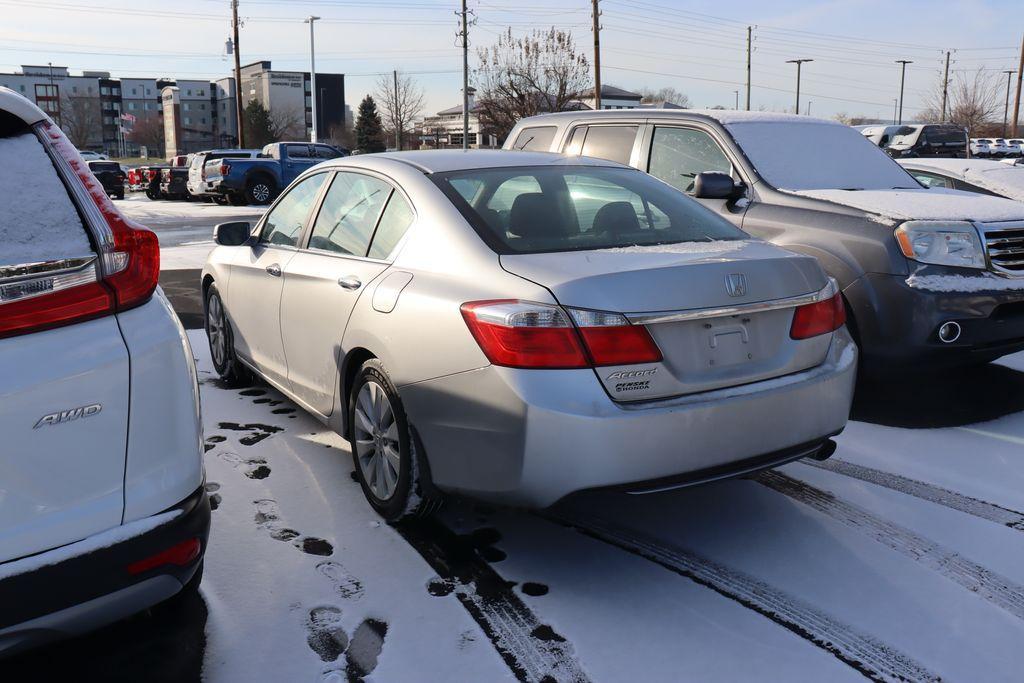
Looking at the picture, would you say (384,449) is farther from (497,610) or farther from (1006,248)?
(1006,248)

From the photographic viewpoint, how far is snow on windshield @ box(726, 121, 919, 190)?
5.91m

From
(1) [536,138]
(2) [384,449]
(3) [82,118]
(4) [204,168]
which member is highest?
(3) [82,118]

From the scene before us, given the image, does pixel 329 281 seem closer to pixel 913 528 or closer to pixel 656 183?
pixel 656 183

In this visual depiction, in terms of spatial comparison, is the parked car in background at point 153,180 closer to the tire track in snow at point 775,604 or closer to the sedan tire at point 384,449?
the sedan tire at point 384,449

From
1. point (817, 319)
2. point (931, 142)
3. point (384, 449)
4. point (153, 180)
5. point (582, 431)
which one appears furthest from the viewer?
point (153, 180)

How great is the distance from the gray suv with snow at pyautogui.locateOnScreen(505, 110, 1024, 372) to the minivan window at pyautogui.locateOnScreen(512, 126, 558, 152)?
0.85 meters

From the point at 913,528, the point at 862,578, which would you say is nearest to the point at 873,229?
the point at 913,528

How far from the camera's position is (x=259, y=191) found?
26234 mm

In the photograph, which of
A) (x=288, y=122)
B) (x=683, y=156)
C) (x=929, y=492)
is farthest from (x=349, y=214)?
(x=288, y=122)

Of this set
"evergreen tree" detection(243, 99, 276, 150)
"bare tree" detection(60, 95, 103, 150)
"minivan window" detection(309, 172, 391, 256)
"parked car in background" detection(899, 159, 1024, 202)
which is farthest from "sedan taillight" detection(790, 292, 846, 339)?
"bare tree" detection(60, 95, 103, 150)

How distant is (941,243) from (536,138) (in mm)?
3448

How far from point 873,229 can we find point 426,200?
2.77 m

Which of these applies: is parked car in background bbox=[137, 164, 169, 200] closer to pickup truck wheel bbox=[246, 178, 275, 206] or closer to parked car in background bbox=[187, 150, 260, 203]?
parked car in background bbox=[187, 150, 260, 203]

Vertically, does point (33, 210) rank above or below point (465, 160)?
below
